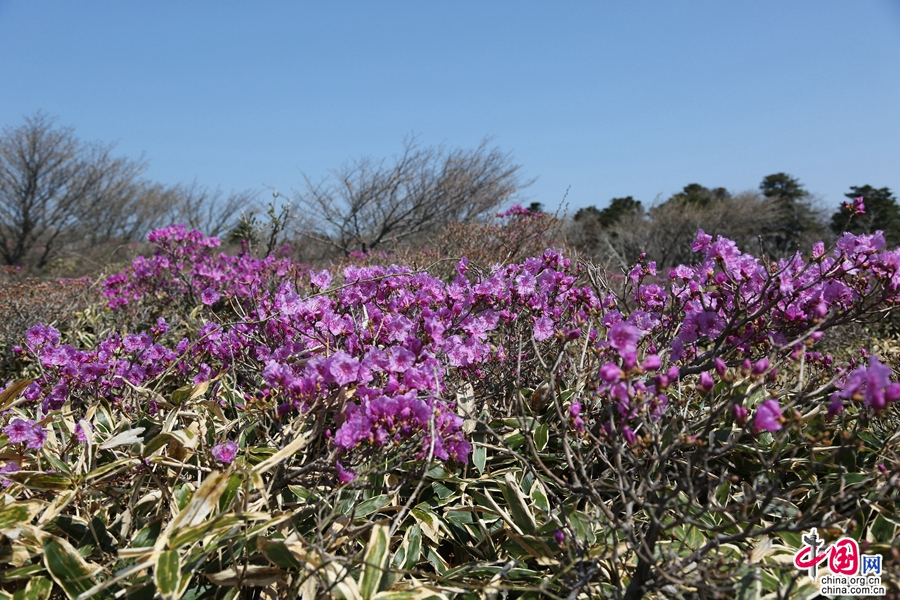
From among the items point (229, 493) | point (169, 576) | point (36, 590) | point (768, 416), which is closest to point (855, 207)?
point (768, 416)

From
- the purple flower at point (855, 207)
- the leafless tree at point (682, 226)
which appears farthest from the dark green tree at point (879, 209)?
the purple flower at point (855, 207)

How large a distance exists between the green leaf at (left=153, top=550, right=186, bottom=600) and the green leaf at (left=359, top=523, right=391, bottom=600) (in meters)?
0.48

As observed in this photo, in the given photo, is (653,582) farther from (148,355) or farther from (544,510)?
(148,355)

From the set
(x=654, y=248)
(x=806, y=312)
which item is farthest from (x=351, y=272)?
(x=654, y=248)

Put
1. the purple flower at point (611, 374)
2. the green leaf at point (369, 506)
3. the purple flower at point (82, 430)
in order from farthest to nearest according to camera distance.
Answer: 1. the purple flower at point (82, 430)
2. the green leaf at point (369, 506)
3. the purple flower at point (611, 374)

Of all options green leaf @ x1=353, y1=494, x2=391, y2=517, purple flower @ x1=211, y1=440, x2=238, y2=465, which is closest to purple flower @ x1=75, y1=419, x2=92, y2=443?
purple flower @ x1=211, y1=440, x2=238, y2=465

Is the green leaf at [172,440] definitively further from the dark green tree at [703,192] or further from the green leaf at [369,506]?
the dark green tree at [703,192]

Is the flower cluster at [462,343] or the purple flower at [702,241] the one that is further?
the purple flower at [702,241]

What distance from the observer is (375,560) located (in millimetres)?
1600

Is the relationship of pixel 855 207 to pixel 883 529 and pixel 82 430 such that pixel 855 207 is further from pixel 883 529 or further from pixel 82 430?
pixel 82 430

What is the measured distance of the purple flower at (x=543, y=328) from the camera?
234cm

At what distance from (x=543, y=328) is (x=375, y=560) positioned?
1.19 m

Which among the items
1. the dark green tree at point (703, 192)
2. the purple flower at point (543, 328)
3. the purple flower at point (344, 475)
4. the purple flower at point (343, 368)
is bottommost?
the purple flower at point (344, 475)

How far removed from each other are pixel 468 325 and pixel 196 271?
477 centimetres
